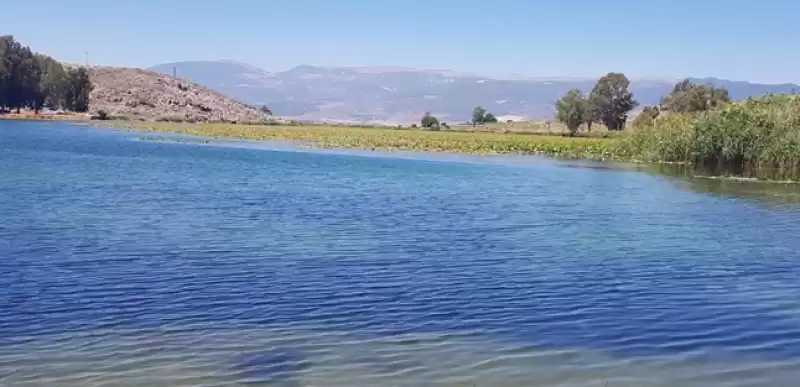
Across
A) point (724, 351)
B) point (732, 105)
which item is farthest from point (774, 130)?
point (724, 351)

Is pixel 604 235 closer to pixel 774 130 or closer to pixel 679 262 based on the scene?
pixel 679 262

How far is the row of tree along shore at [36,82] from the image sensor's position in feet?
561

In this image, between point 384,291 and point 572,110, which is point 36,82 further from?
point 384,291

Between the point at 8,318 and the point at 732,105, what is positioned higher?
the point at 732,105

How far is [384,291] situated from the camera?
17859 millimetres

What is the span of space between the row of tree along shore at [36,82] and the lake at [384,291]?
14823 centimetres

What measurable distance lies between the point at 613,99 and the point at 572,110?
24.8 m

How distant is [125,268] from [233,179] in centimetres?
2565

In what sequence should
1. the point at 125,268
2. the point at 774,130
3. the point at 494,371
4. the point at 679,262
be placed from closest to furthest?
1. the point at 494,371
2. the point at 125,268
3. the point at 679,262
4. the point at 774,130

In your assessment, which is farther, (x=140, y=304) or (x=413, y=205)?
(x=413, y=205)

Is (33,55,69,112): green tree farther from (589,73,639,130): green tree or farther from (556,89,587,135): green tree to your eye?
(589,73,639,130): green tree

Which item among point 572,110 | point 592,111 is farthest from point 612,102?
point 572,110

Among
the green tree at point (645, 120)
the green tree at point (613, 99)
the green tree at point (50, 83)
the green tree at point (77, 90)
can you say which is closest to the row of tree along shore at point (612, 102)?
the green tree at point (613, 99)

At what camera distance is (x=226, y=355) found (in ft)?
42.4
